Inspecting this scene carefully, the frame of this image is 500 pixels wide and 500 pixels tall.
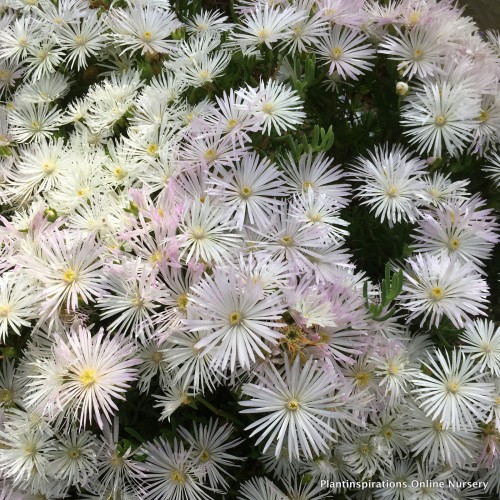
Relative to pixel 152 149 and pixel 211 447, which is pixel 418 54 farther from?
pixel 211 447

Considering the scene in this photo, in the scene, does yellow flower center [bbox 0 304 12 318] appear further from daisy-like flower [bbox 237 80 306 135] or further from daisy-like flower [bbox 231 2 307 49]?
daisy-like flower [bbox 231 2 307 49]

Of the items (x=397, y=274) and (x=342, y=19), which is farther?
(x=342, y=19)

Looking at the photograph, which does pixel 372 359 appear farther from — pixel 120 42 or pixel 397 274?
pixel 120 42

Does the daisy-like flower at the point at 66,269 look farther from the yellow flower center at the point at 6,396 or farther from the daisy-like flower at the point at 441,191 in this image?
the daisy-like flower at the point at 441,191

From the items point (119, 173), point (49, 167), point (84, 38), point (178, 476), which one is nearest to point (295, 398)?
point (178, 476)

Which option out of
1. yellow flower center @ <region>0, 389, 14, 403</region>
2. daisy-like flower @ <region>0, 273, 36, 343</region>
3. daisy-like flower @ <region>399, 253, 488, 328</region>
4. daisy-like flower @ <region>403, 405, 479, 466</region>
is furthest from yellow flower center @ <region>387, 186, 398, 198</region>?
yellow flower center @ <region>0, 389, 14, 403</region>

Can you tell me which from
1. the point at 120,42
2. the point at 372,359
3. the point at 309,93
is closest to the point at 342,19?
the point at 309,93

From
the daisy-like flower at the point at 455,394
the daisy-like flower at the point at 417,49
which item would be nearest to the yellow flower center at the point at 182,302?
the daisy-like flower at the point at 455,394
